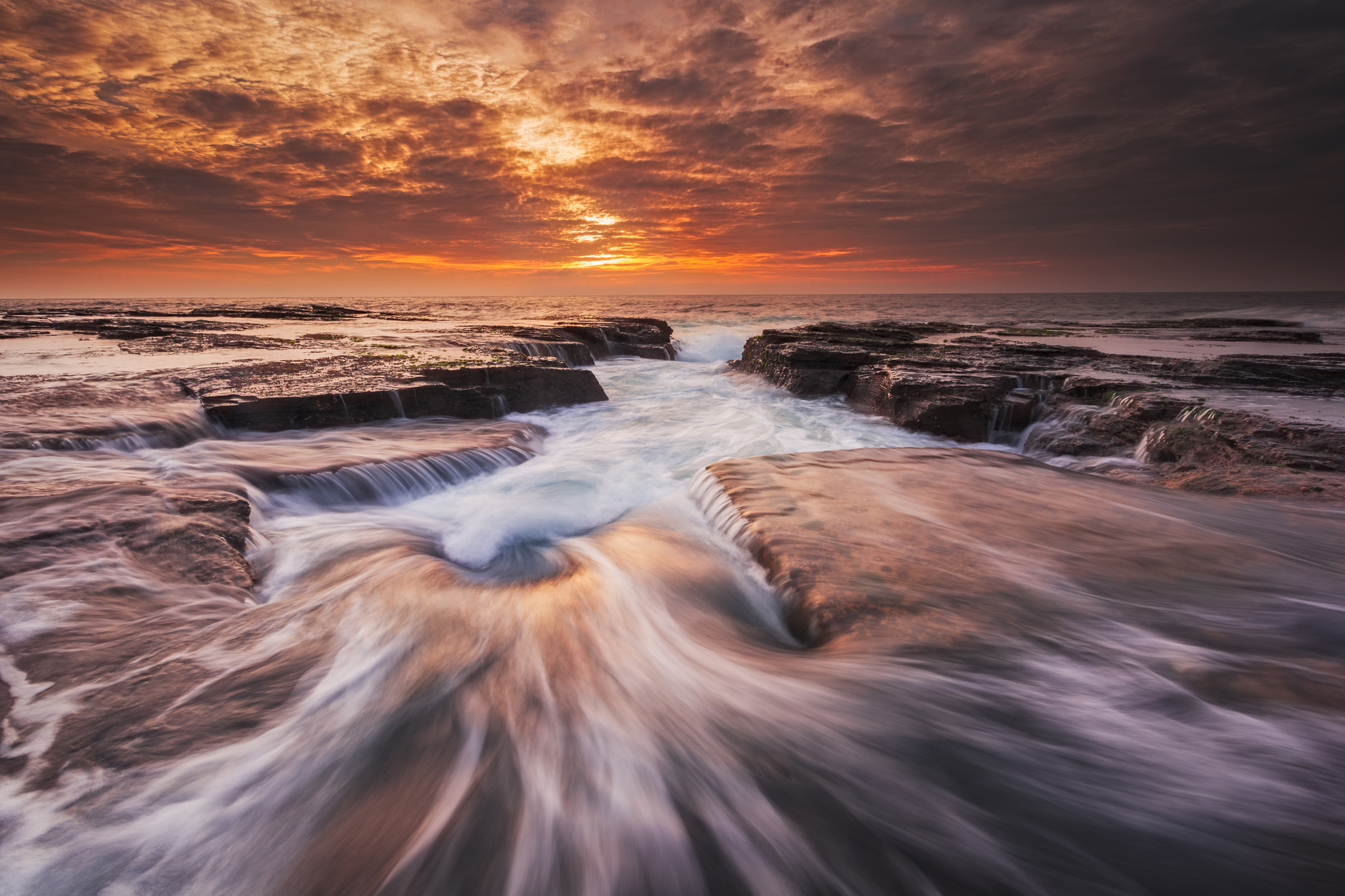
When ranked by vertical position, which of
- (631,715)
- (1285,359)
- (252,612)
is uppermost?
(1285,359)

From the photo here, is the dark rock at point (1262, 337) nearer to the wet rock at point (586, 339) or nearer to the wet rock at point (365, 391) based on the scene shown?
the wet rock at point (586, 339)

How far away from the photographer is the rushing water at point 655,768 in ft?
5.46

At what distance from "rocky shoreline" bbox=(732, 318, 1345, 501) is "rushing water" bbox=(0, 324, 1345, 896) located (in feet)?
9.47

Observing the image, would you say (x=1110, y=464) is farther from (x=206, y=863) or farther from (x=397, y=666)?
(x=206, y=863)

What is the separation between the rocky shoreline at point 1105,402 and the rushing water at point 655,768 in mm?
2887

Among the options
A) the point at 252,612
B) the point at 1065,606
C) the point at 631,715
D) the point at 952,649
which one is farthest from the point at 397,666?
the point at 1065,606

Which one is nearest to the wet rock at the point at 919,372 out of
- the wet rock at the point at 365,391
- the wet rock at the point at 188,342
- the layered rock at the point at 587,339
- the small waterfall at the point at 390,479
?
the layered rock at the point at 587,339

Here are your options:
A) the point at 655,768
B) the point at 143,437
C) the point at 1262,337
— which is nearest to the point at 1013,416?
the point at 655,768

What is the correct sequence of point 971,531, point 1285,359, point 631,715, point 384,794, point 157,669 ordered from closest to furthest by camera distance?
point 384,794
point 157,669
point 631,715
point 971,531
point 1285,359

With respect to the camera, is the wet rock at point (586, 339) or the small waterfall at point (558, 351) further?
the wet rock at point (586, 339)

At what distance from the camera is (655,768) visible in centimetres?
218

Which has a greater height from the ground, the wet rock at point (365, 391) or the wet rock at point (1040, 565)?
the wet rock at point (365, 391)

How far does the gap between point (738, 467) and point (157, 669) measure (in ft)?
13.3

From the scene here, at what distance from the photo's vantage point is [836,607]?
281 cm
